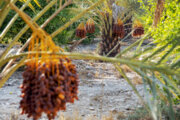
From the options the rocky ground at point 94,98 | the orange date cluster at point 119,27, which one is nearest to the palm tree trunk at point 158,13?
the rocky ground at point 94,98

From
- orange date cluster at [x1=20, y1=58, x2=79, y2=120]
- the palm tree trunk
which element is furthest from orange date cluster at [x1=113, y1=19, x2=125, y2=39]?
orange date cluster at [x1=20, y1=58, x2=79, y2=120]

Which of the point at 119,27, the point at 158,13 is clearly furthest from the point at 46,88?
the point at 119,27

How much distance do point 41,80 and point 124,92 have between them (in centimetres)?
370

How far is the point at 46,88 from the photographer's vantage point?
3.07 feet

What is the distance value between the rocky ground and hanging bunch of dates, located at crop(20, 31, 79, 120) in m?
1.73

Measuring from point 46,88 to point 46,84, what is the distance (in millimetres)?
14

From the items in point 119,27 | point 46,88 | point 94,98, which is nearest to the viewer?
point 46,88

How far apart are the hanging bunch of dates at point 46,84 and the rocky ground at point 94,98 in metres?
1.73

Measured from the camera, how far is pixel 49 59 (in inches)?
38.4

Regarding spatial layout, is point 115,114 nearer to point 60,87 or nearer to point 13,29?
point 60,87

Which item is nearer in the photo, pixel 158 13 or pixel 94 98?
pixel 158 13

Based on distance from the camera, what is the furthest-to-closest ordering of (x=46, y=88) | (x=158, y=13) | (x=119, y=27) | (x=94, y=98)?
(x=119, y=27) → (x=94, y=98) → (x=158, y=13) → (x=46, y=88)

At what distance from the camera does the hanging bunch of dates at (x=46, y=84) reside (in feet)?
3.06

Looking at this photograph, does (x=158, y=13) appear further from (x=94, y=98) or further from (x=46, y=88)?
(x=46, y=88)
